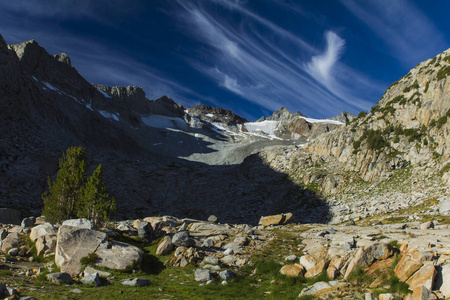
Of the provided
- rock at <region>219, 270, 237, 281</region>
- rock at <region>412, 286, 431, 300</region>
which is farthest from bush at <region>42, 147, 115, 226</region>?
rock at <region>412, 286, 431, 300</region>

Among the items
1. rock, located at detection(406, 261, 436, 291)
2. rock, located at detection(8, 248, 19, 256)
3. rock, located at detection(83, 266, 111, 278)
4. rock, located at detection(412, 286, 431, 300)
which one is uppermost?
rock, located at detection(406, 261, 436, 291)

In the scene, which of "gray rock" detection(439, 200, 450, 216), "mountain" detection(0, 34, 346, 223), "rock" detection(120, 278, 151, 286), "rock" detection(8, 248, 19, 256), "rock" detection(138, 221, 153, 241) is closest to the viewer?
"rock" detection(120, 278, 151, 286)

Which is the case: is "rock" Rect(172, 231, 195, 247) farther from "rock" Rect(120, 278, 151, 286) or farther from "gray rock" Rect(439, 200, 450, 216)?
"gray rock" Rect(439, 200, 450, 216)

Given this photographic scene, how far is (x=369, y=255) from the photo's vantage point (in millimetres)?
13414

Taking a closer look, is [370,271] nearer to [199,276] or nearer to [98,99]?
[199,276]

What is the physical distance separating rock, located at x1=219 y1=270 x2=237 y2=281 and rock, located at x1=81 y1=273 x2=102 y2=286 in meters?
5.96

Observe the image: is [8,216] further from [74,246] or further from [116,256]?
[116,256]

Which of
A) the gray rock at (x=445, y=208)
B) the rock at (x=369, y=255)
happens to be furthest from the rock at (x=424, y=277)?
the gray rock at (x=445, y=208)

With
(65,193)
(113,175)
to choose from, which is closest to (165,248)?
(65,193)

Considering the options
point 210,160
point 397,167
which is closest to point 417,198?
point 397,167

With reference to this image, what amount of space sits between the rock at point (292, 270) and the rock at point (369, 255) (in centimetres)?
228

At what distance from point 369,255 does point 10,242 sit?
71.7 feet

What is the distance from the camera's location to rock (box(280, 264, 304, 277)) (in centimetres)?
1437

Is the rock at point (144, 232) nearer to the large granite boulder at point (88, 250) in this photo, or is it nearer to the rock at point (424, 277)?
the large granite boulder at point (88, 250)
